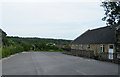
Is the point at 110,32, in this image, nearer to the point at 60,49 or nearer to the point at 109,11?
the point at 109,11

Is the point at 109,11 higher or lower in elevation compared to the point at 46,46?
higher

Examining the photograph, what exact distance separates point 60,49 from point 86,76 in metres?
55.4

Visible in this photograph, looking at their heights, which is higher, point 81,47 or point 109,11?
point 109,11

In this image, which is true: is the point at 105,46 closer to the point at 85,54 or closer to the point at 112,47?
the point at 112,47

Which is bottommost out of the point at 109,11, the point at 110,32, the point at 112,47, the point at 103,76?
the point at 103,76

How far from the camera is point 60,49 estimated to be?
65188 millimetres

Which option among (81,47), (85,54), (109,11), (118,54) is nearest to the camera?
Answer: (118,54)

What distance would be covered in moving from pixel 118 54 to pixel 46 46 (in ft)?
154

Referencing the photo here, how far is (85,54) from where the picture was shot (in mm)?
30484

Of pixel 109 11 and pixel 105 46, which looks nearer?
pixel 105 46

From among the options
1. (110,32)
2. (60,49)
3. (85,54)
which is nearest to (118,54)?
(110,32)

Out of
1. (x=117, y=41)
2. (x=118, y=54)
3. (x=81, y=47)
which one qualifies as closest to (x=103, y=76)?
(x=118, y=54)

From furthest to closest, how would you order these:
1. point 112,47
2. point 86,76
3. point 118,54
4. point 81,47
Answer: point 81,47 < point 112,47 < point 118,54 < point 86,76

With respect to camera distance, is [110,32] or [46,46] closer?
[110,32]
